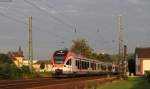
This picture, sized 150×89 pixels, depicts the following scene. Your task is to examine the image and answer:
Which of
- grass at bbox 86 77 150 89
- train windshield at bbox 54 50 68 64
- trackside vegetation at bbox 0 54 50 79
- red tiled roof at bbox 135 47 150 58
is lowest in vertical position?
grass at bbox 86 77 150 89

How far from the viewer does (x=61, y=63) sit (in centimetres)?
4628

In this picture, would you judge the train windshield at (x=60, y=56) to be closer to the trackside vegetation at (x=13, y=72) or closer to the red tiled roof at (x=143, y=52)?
the trackside vegetation at (x=13, y=72)

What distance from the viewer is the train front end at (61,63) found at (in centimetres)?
4619

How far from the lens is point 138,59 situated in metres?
112

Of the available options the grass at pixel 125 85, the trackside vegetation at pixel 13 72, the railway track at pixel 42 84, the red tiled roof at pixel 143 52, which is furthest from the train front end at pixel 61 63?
the red tiled roof at pixel 143 52

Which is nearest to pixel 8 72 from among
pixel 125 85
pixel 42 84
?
pixel 125 85

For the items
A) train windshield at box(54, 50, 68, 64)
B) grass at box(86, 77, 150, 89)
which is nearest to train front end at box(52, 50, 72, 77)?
train windshield at box(54, 50, 68, 64)

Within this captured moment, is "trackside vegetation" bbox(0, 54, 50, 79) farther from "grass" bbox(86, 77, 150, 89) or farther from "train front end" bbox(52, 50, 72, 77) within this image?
"grass" bbox(86, 77, 150, 89)

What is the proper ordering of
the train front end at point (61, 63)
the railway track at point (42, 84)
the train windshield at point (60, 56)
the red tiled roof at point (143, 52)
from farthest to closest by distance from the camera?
the red tiled roof at point (143, 52) < the train windshield at point (60, 56) < the train front end at point (61, 63) < the railway track at point (42, 84)

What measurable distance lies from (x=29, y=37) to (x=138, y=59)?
208 feet

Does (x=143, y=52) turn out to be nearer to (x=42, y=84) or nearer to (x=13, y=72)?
(x=13, y=72)

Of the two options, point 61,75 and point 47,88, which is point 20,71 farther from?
point 47,88

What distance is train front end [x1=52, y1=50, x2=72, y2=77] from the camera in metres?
46.2

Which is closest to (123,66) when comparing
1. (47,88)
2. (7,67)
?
(7,67)
